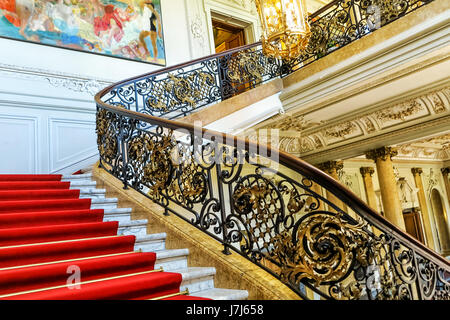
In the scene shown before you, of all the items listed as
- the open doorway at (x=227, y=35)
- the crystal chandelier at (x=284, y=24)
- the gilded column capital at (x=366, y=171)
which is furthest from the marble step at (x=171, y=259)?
the gilded column capital at (x=366, y=171)

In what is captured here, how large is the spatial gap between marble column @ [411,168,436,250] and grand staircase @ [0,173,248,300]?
11.0m

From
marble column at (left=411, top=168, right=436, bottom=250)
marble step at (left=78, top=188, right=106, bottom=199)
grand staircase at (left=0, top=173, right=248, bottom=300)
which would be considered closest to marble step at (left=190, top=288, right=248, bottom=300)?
grand staircase at (left=0, top=173, right=248, bottom=300)

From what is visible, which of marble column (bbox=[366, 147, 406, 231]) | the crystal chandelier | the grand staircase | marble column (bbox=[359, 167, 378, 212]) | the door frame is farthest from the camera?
marble column (bbox=[359, 167, 378, 212])

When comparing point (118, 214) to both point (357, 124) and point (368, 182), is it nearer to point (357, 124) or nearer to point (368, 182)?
point (357, 124)

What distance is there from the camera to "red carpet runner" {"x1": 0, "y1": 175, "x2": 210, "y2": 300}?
227 centimetres

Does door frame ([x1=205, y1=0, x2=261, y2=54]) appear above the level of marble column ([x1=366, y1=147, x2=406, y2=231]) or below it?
above

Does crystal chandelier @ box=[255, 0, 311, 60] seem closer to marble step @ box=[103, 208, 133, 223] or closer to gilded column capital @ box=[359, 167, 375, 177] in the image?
marble step @ box=[103, 208, 133, 223]

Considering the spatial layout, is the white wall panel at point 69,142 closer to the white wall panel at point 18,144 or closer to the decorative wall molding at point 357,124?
the white wall panel at point 18,144

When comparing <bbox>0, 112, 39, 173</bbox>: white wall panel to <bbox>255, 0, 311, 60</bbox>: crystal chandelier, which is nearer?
<bbox>255, 0, 311, 60</bbox>: crystal chandelier

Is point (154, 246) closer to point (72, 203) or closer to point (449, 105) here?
point (72, 203)

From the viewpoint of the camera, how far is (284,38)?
13.1 ft

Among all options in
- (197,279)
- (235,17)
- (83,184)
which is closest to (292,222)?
(197,279)
